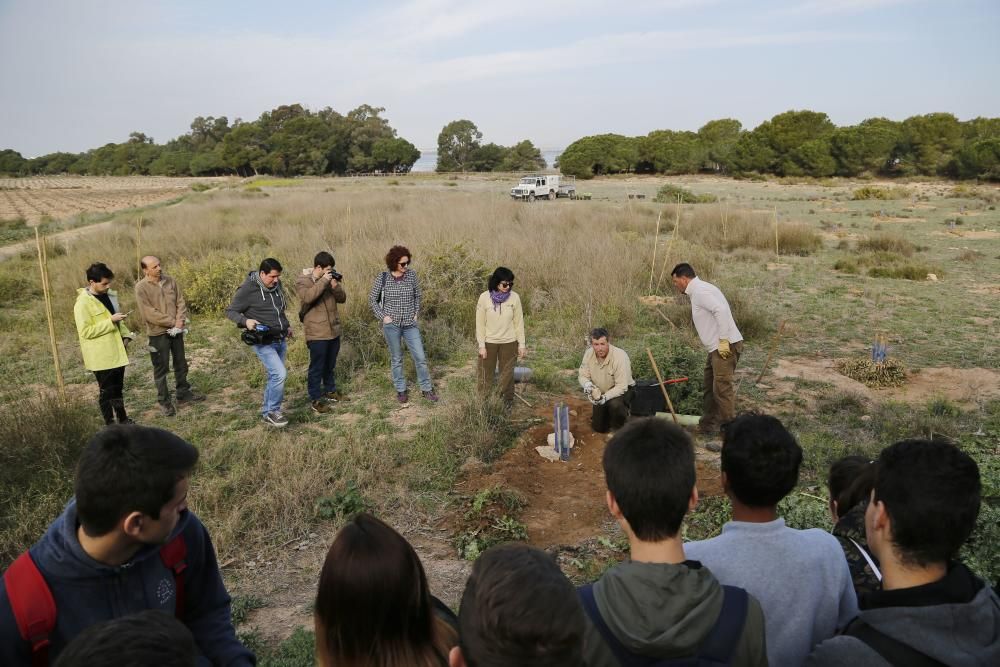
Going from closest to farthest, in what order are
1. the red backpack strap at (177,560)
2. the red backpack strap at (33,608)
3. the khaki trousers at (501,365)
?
the red backpack strap at (33,608) < the red backpack strap at (177,560) < the khaki trousers at (501,365)

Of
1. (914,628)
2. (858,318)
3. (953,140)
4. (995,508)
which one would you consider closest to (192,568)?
(914,628)

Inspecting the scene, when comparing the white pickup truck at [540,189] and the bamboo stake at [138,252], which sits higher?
the white pickup truck at [540,189]

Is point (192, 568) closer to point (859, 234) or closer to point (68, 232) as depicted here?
point (859, 234)

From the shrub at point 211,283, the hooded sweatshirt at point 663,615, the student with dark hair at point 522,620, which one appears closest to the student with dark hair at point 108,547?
the student with dark hair at point 522,620

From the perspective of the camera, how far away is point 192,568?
2049mm

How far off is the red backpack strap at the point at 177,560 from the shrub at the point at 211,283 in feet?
31.0

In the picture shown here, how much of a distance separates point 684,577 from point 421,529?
11.0ft

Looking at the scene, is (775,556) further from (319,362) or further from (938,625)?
(319,362)

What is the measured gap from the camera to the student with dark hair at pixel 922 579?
1510 millimetres

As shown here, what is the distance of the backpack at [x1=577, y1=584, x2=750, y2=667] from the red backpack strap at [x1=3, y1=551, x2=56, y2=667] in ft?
4.59

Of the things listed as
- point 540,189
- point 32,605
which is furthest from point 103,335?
point 540,189

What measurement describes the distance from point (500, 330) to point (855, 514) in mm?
4307

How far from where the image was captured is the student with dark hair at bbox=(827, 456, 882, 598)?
2.20 m

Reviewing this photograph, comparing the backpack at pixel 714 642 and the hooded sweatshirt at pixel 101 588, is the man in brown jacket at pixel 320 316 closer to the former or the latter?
the hooded sweatshirt at pixel 101 588
